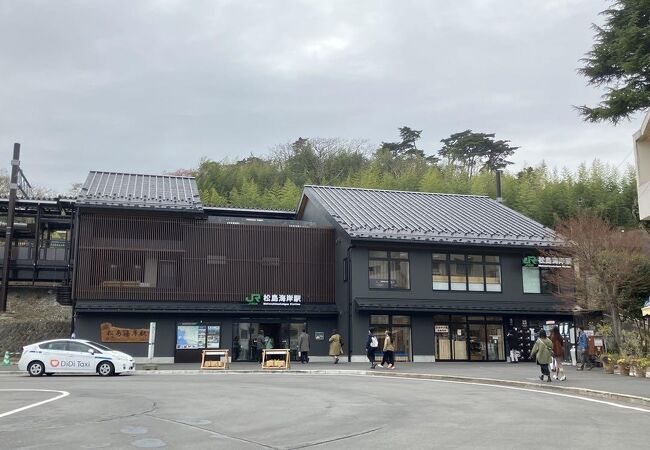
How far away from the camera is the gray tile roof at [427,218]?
1271 inches

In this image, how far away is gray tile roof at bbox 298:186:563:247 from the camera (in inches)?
1271

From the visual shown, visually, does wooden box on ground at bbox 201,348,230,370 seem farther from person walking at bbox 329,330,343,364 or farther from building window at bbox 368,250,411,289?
building window at bbox 368,250,411,289

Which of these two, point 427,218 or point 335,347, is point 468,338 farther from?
point 335,347

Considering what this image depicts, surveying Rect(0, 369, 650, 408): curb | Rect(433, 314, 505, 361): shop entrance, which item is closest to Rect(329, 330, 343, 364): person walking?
Rect(0, 369, 650, 408): curb

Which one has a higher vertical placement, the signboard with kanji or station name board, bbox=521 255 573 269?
station name board, bbox=521 255 573 269

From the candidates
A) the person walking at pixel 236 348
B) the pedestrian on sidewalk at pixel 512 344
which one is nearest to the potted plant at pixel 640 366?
the pedestrian on sidewalk at pixel 512 344

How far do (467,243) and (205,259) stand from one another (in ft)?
43.4

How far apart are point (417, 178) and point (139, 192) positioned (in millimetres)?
25739

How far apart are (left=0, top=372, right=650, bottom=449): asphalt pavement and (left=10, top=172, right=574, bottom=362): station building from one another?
509 inches

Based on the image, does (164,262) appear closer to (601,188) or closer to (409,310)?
(409,310)

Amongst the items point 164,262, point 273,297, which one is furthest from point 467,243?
point 164,262

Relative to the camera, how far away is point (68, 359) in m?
23.1

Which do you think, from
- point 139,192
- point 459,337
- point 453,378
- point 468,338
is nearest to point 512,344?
point 468,338

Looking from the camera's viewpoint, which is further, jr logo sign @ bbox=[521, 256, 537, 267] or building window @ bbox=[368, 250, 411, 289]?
jr logo sign @ bbox=[521, 256, 537, 267]
